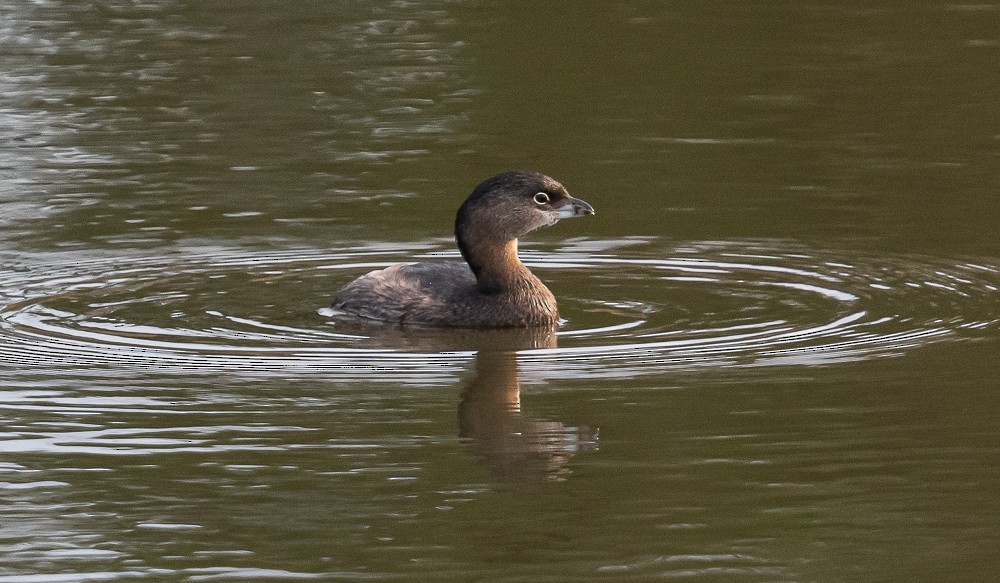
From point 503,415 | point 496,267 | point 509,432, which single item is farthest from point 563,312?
point 509,432

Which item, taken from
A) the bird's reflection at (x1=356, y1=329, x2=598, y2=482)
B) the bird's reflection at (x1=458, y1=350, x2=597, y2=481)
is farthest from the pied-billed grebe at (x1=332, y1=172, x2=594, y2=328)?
the bird's reflection at (x1=458, y1=350, x2=597, y2=481)

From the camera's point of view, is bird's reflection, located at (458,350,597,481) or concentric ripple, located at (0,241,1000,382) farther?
concentric ripple, located at (0,241,1000,382)

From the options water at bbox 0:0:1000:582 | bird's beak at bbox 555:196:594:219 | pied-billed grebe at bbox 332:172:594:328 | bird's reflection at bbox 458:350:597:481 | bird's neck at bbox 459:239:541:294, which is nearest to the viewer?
water at bbox 0:0:1000:582

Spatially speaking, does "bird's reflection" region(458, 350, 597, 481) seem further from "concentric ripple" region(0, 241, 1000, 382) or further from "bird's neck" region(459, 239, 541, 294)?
"bird's neck" region(459, 239, 541, 294)

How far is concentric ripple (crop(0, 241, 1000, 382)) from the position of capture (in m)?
11.5

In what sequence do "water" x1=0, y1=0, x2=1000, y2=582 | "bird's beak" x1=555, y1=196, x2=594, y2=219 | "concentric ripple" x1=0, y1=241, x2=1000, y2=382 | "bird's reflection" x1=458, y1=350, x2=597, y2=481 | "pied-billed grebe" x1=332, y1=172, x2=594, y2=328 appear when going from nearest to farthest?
"water" x1=0, y1=0, x2=1000, y2=582, "bird's reflection" x1=458, y1=350, x2=597, y2=481, "concentric ripple" x1=0, y1=241, x2=1000, y2=382, "pied-billed grebe" x1=332, y1=172, x2=594, y2=328, "bird's beak" x1=555, y1=196, x2=594, y2=219

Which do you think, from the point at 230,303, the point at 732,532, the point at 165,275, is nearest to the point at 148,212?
the point at 165,275

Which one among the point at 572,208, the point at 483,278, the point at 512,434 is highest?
the point at 572,208

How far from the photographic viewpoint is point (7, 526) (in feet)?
28.2

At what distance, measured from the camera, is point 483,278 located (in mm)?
13047

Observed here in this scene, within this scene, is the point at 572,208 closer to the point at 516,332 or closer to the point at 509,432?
the point at 516,332

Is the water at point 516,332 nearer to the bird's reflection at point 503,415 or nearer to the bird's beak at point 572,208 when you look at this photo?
the bird's reflection at point 503,415

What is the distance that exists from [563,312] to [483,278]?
55 cm

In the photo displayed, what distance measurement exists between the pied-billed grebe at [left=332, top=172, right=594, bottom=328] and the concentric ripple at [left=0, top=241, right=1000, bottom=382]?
0.22 m
